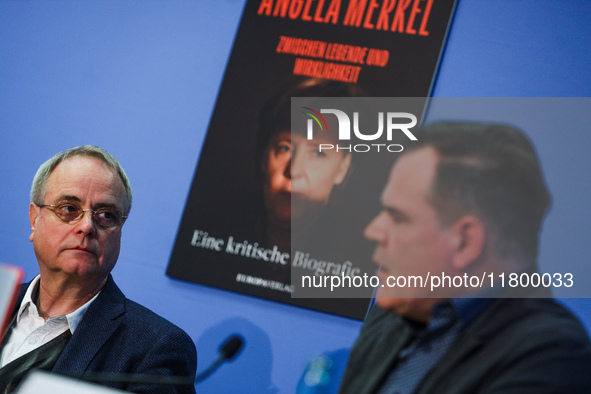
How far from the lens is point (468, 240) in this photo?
1.27 metres

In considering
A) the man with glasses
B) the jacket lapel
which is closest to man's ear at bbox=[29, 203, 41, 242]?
the man with glasses

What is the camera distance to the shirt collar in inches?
76.2

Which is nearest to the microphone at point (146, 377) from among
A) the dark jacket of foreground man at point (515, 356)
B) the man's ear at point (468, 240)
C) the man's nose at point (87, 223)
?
the man's nose at point (87, 223)

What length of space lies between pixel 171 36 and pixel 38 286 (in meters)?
1.35

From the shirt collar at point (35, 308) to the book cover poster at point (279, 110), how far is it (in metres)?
0.57

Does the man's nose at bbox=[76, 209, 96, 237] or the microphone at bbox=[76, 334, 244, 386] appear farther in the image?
the man's nose at bbox=[76, 209, 96, 237]

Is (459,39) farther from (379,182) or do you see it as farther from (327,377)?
(327,377)

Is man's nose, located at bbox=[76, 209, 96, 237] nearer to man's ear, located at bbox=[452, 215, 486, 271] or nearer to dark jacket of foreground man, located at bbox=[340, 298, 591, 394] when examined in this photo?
dark jacket of foreground man, located at bbox=[340, 298, 591, 394]

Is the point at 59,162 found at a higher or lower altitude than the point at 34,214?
higher

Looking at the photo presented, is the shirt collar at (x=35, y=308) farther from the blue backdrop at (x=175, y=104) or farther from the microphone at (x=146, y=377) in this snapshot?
the blue backdrop at (x=175, y=104)

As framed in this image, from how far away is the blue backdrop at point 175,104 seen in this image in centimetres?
229

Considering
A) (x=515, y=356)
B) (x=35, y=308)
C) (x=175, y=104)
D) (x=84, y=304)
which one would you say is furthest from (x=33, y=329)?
(x=515, y=356)

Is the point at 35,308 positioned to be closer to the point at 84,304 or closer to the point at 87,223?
the point at 84,304

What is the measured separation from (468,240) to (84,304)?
1.38m
